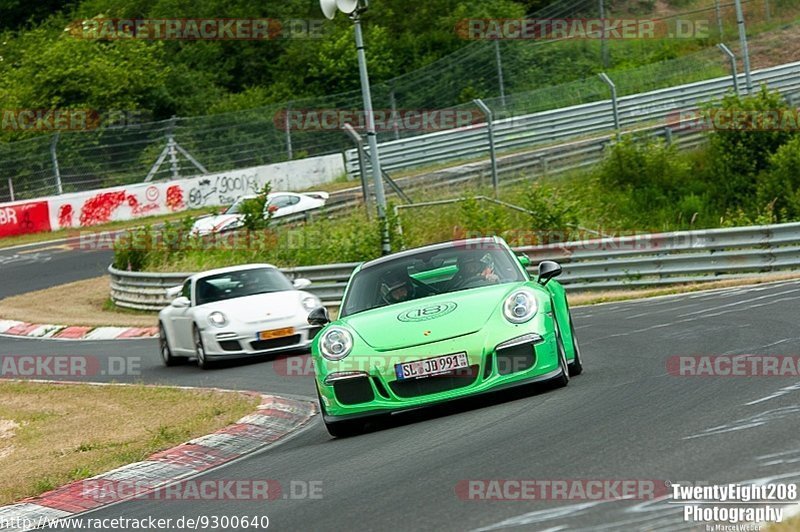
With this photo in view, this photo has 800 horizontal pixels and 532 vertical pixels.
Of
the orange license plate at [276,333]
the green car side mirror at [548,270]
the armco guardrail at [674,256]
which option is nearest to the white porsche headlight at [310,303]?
the orange license plate at [276,333]

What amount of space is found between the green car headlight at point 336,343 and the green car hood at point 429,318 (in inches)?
3.7

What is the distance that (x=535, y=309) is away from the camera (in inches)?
372

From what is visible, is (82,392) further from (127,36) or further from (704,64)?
(127,36)

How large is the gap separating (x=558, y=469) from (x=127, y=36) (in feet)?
167

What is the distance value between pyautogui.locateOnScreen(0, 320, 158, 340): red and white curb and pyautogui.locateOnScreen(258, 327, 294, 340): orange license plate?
22.2 feet

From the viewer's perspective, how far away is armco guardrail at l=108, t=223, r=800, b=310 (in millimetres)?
19062

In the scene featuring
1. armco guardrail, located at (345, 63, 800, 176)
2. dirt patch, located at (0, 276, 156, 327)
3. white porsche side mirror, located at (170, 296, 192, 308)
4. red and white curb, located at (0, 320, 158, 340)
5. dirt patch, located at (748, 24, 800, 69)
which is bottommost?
red and white curb, located at (0, 320, 158, 340)

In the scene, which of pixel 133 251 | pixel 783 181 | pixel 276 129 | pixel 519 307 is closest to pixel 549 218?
pixel 783 181

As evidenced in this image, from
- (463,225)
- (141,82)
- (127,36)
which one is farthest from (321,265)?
(127,36)

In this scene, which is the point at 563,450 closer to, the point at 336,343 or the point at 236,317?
the point at 336,343

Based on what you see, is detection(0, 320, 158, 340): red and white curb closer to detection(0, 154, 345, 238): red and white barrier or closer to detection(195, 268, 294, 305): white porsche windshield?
detection(195, 268, 294, 305): white porsche windshield

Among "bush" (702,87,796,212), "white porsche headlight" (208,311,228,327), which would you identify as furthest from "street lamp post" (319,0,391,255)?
"bush" (702,87,796,212)

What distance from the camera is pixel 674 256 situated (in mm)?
19734

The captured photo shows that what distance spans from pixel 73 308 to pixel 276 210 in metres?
5.12
